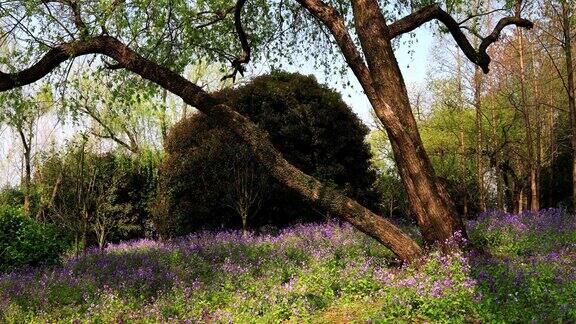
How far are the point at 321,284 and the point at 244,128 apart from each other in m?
3.31

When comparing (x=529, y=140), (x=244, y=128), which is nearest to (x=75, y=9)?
(x=244, y=128)

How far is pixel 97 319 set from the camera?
7602 mm

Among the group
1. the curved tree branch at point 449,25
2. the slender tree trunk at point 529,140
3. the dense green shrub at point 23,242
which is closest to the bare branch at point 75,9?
the dense green shrub at point 23,242

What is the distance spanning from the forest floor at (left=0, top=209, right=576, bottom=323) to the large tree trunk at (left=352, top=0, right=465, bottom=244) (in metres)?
0.71

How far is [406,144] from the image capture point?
862cm

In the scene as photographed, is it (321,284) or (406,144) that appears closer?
(321,284)

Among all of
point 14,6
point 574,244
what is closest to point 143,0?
point 14,6

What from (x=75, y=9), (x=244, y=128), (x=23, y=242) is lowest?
(x=23, y=242)

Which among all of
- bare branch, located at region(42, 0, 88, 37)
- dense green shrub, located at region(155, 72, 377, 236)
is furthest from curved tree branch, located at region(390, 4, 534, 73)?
dense green shrub, located at region(155, 72, 377, 236)

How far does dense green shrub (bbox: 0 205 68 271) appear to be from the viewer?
1259cm

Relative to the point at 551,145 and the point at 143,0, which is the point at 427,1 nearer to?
the point at 143,0

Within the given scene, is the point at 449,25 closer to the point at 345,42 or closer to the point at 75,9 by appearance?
the point at 345,42

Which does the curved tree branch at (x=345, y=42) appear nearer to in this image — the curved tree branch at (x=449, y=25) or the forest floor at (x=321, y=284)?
the curved tree branch at (x=449, y=25)

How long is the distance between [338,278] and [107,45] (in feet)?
20.1
